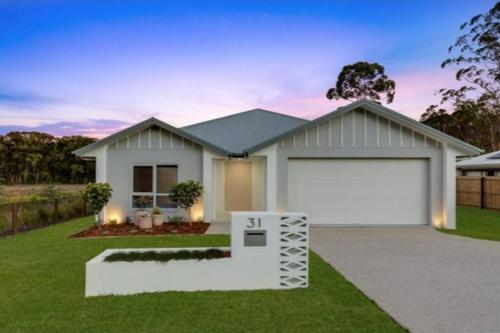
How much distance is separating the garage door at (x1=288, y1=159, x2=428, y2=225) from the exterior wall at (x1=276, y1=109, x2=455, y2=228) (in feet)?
1.01

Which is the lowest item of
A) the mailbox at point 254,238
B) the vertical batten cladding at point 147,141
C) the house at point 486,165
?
the mailbox at point 254,238

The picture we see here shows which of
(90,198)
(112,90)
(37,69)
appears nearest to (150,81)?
(112,90)

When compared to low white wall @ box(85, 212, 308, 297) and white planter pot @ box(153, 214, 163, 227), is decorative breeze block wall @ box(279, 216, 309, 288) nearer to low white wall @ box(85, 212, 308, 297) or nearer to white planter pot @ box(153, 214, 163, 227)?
low white wall @ box(85, 212, 308, 297)

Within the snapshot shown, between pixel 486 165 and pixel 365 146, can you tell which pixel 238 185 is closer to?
pixel 365 146

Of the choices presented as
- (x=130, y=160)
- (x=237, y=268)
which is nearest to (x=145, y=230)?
(x=130, y=160)

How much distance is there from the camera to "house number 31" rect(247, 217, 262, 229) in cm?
517

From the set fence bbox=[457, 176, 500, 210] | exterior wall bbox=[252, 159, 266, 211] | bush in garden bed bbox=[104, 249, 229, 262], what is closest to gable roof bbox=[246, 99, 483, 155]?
exterior wall bbox=[252, 159, 266, 211]

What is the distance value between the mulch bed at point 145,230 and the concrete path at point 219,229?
0.55 feet

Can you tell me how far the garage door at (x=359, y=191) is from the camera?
11.4 meters

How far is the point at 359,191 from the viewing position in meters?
11.5

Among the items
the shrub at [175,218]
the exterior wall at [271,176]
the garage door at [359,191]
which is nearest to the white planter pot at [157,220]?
the shrub at [175,218]

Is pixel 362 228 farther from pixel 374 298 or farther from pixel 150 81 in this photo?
pixel 150 81

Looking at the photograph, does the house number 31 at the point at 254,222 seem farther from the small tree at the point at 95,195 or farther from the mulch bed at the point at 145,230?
the small tree at the point at 95,195

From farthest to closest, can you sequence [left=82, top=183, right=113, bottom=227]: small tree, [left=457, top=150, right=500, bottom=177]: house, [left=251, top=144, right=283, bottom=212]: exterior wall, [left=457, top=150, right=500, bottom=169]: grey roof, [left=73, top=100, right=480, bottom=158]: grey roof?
[left=457, top=150, right=500, bottom=177]: house, [left=457, top=150, right=500, bottom=169]: grey roof, [left=251, top=144, right=283, bottom=212]: exterior wall, [left=73, top=100, right=480, bottom=158]: grey roof, [left=82, top=183, right=113, bottom=227]: small tree
